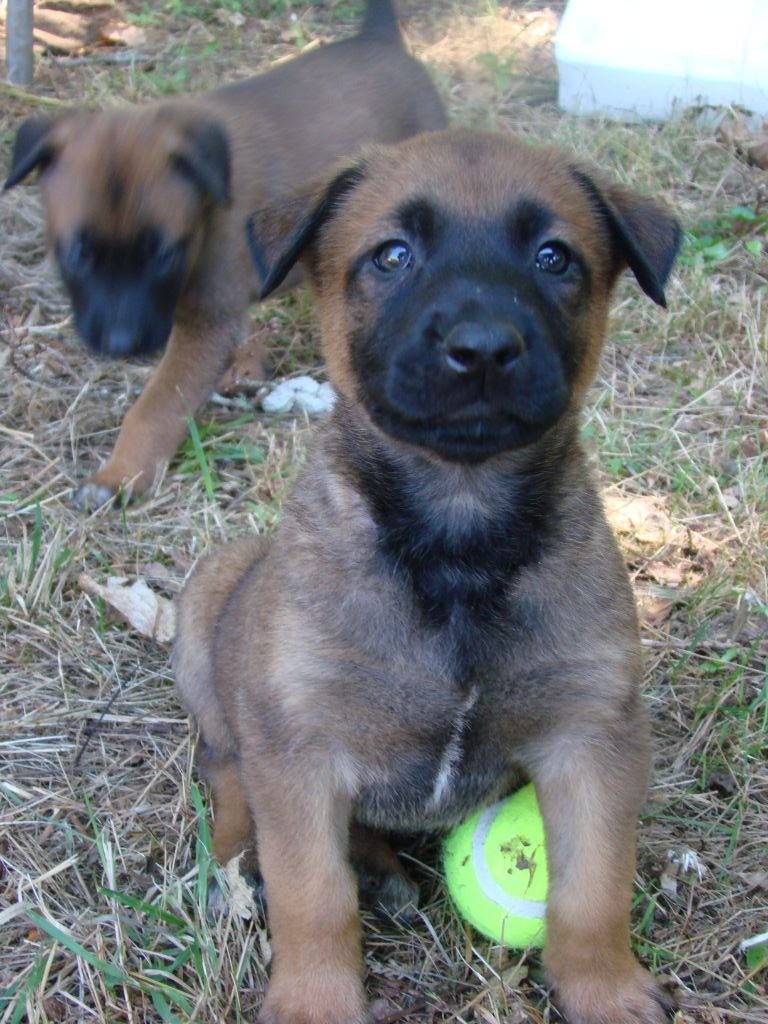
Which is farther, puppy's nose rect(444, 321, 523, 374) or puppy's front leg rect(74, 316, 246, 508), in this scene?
puppy's front leg rect(74, 316, 246, 508)

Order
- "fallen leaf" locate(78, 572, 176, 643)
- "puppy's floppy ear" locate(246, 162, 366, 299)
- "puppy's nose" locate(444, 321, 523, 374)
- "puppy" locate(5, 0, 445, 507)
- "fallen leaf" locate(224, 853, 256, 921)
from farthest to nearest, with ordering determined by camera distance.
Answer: "puppy" locate(5, 0, 445, 507) < "fallen leaf" locate(78, 572, 176, 643) < "fallen leaf" locate(224, 853, 256, 921) < "puppy's floppy ear" locate(246, 162, 366, 299) < "puppy's nose" locate(444, 321, 523, 374)

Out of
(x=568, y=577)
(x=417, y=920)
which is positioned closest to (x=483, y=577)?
(x=568, y=577)

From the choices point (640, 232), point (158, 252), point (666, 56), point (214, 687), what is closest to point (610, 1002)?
point (214, 687)

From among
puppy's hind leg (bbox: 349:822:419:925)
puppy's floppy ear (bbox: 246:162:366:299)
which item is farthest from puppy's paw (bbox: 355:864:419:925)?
puppy's floppy ear (bbox: 246:162:366:299)

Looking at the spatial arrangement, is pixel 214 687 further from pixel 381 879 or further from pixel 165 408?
pixel 165 408

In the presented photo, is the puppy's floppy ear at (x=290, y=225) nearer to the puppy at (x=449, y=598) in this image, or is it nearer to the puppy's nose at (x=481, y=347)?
the puppy at (x=449, y=598)

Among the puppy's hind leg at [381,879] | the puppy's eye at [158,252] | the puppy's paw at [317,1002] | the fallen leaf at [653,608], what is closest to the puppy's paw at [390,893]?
the puppy's hind leg at [381,879]

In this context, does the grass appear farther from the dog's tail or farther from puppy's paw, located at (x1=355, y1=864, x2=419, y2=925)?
the dog's tail
